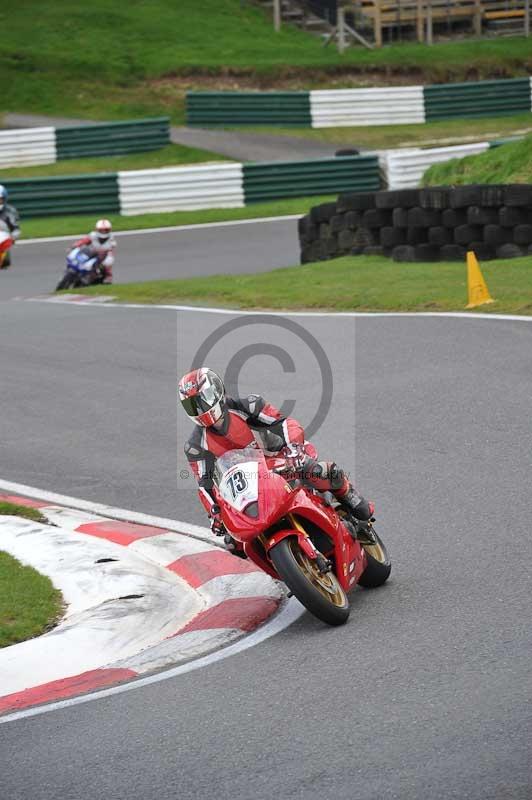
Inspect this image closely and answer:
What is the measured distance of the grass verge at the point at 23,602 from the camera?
6.97 metres

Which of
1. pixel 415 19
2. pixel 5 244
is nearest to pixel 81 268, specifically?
pixel 5 244

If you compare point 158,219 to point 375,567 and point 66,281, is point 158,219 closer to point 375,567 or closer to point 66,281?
point 66,281

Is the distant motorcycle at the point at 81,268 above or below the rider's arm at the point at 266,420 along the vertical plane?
below

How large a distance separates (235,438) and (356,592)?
1.13 meters

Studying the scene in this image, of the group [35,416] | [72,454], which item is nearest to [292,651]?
[72,454]

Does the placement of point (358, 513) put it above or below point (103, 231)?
below

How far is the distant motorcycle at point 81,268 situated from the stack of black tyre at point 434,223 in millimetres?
3682

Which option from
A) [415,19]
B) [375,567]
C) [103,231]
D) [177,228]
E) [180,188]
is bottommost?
[375,567]

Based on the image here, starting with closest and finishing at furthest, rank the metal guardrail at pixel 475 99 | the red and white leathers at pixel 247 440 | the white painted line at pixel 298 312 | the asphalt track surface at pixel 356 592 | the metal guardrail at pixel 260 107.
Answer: the asphalt track surface at pixel 356 592
the red and white leathers at pixel 247 440
the white painted line at pixel 298 312
the metal guardrail at pixel 260 107
the metal guardrail at pixel 475 99

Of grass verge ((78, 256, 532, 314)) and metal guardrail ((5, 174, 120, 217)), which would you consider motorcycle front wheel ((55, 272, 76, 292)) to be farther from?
metal guardrail ((5, 174, 120, 217))

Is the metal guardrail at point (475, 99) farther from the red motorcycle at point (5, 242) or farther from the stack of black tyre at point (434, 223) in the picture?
the red motorcycle at point (5, 242)

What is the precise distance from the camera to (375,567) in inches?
288

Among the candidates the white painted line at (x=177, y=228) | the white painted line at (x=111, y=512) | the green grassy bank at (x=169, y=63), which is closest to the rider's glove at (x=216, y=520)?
the white painted line at (x=111, y=512)

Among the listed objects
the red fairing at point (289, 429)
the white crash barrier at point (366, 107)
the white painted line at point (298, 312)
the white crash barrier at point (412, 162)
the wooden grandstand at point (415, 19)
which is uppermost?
the wooden grandstand at point (415, 19)
